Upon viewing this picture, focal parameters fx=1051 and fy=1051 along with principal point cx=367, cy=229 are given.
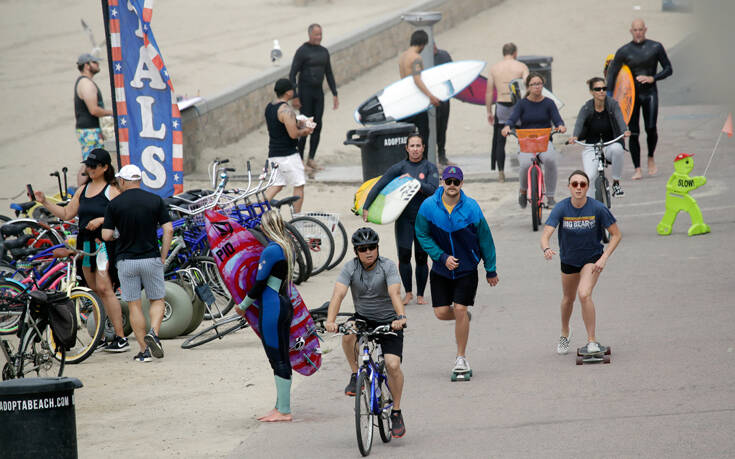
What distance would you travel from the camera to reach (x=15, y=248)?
11.3 meters

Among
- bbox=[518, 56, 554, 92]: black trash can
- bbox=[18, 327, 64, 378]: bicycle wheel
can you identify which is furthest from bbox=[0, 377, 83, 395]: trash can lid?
bbox=[518, 56, 554, 92]: black trash can

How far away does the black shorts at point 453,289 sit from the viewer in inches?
328

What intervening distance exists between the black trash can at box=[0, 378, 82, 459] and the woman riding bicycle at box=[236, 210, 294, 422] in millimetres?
2007

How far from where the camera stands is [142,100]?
12297mm

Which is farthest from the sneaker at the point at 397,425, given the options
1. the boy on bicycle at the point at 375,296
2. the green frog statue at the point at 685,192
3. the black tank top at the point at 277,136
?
the black tank top at the point at 277,136

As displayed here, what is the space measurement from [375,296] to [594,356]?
2.26 metres

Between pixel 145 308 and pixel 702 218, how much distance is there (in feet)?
24.2

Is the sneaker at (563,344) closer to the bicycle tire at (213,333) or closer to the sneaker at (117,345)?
the bicycle tire at (213,333)

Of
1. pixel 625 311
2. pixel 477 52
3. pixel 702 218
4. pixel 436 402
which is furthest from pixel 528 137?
pixel 477 52

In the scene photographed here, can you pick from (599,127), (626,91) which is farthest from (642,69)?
(599,127)

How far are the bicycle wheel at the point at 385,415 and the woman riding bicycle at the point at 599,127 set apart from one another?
6.99 m

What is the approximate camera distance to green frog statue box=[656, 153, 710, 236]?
42.8 ft

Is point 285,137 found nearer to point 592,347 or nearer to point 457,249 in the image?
point 457,249

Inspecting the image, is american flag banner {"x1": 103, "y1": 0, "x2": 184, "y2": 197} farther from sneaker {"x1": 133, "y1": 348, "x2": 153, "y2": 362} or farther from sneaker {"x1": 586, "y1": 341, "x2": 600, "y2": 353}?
sneaker {"x1": 586, "y1": 341, "x2": 600, "y2": 353}
